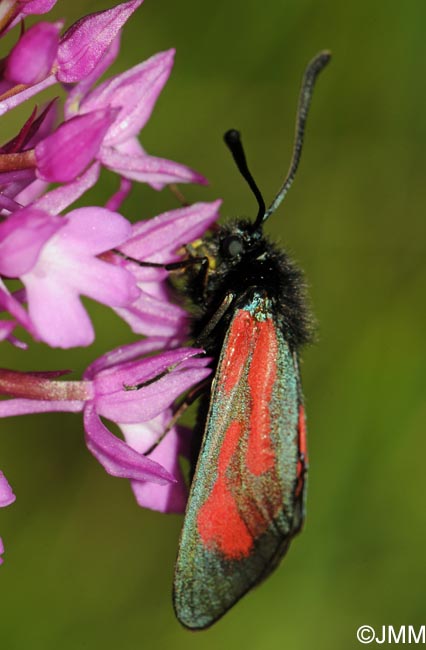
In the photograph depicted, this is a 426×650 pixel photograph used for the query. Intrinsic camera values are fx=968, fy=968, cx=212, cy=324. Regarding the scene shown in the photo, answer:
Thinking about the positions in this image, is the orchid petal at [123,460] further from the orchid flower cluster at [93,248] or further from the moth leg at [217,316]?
the moth leg at [217,316]

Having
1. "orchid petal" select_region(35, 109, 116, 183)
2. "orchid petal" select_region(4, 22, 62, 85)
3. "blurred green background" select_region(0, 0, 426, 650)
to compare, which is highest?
"orchid petal" select_region(4, 22, 62, 85)

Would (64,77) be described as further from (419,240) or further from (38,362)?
(419,240)

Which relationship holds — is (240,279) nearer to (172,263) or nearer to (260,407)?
(172,263)

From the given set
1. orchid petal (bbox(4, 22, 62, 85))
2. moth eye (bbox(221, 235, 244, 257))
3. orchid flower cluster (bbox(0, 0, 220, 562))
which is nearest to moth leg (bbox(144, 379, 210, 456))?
orchid flower cluster (bbox(0, 0, 220, 562))

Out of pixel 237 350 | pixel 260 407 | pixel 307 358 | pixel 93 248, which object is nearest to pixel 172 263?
pixel 237 350

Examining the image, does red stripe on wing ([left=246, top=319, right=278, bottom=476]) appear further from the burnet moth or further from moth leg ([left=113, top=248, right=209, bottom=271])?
moth leg ([left=113, top=248, right=209, bottom=271])

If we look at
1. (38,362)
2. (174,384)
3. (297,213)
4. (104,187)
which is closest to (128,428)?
(174,384)
